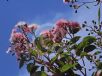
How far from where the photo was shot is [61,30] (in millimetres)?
2951

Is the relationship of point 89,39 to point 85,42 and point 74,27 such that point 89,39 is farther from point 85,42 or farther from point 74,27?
point 74,27

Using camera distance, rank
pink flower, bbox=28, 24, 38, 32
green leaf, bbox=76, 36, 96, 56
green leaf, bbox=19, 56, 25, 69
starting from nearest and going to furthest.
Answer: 1. green leaf, bbox=76, 36, 96, 56
2. green leaf, bbox=19, 56, 25, 69
3. pink flower, bbox=28, 24, 38, 32

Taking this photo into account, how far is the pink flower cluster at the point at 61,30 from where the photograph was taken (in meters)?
2.94

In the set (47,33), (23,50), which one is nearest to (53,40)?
(47,33)

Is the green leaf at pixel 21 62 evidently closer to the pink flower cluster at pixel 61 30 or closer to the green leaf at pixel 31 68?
the green leaf at pixel 31 68

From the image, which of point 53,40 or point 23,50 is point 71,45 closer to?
point 53,40

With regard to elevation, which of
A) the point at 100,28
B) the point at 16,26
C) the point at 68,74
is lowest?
the point at 68,74

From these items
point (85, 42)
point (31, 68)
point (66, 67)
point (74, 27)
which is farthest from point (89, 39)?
point (31, 68)

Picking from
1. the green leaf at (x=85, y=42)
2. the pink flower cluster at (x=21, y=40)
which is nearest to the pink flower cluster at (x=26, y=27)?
the pink flower cluster at (x=21, y=40)

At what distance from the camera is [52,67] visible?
2.75 metres

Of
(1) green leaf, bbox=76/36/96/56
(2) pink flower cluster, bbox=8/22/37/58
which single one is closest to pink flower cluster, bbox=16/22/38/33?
(2) pink flower cluster, bbox=8/22/37/58

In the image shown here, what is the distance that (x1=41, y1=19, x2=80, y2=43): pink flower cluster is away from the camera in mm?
2938

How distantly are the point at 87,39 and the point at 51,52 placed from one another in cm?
34

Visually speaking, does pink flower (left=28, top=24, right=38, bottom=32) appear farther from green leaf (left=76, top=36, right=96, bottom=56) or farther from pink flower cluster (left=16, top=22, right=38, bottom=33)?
green leaf (left=76, top=36, right=96, bottom=56)
